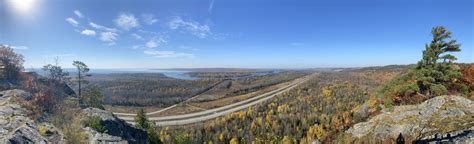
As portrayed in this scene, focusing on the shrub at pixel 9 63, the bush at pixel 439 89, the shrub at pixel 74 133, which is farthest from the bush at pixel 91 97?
the bush at pixel 439 89

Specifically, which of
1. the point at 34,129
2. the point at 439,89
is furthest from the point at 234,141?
the point at 34,129

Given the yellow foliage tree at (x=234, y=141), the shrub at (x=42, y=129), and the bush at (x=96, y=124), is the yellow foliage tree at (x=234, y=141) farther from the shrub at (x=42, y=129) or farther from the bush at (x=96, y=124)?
the shrub at (x=42, y=129)

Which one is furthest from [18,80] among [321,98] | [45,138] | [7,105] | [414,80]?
[321,98]

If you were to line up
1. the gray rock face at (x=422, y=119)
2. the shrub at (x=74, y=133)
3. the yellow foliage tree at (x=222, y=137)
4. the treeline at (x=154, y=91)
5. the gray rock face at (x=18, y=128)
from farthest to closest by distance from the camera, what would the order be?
the treeline at (x=154, y=91), the yellow foliage tree at (x=222, y=137), the gray rock face at (x=422, y=119), the shrub at (x=74, y=133), the gray rock face at (x=18, y=128)

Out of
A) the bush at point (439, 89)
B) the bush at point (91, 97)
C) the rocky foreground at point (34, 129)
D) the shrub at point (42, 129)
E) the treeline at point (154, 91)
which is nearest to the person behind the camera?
the rocky foreground at point (34, 129)

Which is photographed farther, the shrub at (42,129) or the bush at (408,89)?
the bush at (408,89)

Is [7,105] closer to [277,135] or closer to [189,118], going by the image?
[277,135]
